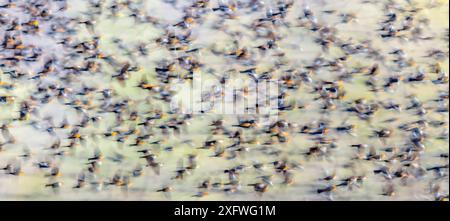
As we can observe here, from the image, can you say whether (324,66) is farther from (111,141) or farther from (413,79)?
(111,141)

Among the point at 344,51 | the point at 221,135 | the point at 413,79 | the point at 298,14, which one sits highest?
the point at 298,14

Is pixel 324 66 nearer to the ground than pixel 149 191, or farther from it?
farther from it
